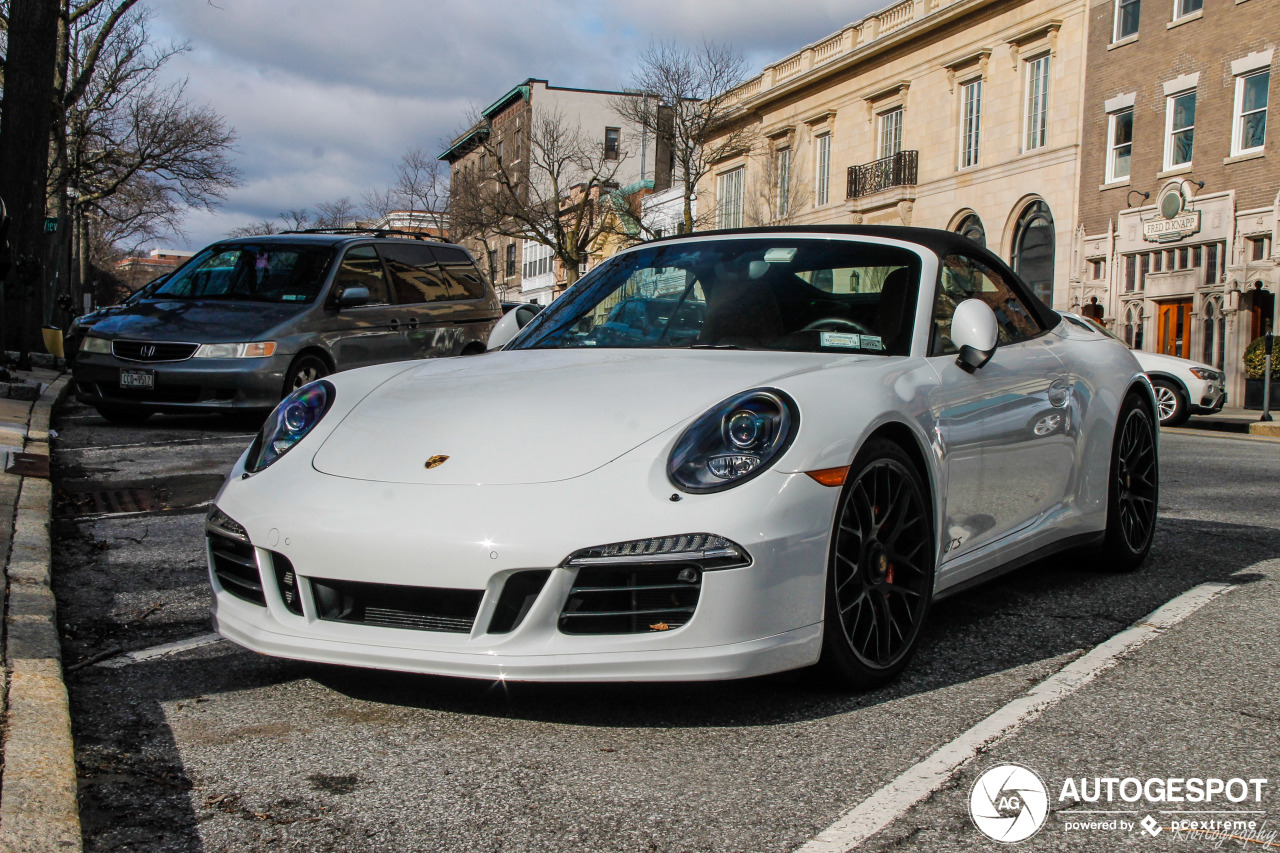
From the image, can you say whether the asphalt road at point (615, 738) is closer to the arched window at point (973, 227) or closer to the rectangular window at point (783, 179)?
the arched window at point (973, 227)

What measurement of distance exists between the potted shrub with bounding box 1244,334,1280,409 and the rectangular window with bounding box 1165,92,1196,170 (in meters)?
4.25

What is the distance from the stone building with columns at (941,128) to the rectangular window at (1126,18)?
101 cm

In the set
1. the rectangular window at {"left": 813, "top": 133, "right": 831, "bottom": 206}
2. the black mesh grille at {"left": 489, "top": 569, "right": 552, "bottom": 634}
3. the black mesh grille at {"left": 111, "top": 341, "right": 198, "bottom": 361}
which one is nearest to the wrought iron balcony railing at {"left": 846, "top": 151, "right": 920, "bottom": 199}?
the rectangular window at {"left": 813, "top": 133, "right": 831, "bottom": 206}

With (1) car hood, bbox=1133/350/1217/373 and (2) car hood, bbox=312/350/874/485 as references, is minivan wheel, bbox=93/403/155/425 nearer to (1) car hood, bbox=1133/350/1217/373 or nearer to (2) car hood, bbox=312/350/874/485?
(2) car hood, bbox=312/350/874/485

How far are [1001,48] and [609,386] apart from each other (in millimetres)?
27253

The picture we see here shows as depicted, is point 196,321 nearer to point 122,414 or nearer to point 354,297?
point 122,414

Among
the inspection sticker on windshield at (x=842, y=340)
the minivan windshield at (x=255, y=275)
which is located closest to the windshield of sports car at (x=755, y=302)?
the inspection sticker on windshield at (x=842, y=340)

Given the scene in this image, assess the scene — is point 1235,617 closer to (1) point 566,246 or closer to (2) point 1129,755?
(2) point 1129,755

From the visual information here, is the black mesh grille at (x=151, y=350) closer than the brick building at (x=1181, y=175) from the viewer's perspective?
Yes

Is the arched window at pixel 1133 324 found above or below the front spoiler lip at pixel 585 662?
above

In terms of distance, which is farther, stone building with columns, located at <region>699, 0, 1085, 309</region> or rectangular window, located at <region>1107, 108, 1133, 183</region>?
stone building with columns, located at <region>699, 0, 1085, 309</region>

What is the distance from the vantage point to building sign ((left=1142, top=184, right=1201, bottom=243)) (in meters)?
22.8

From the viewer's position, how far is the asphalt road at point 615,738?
2455 mm

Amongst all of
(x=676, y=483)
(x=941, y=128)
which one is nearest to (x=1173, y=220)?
(x=941, y=128)
